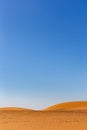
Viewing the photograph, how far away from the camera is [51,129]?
1738cm

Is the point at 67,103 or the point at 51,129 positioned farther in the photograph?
the point at 67,103

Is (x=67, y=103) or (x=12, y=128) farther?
(x=67, y=103)

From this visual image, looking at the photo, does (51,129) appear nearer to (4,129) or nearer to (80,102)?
(4,129)

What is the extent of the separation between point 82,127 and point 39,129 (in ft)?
9.32

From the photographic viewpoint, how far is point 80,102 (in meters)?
73.1

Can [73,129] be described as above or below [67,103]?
below

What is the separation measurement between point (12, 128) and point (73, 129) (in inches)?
159

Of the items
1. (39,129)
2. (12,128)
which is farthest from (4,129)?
(39,129)

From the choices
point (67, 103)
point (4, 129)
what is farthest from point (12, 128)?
point (67, 103)

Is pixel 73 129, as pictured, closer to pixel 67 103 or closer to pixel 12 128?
pixel 12 128

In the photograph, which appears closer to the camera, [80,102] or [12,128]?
[12,128]

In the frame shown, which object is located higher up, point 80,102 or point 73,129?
point 80,102

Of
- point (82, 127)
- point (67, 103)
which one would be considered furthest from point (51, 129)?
point (67, 103)

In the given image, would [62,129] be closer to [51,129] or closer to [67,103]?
[51,129]
